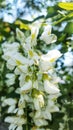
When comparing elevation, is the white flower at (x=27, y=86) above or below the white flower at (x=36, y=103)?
above

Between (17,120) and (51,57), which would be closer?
(51,57)

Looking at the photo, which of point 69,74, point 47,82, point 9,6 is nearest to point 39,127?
point 47,82

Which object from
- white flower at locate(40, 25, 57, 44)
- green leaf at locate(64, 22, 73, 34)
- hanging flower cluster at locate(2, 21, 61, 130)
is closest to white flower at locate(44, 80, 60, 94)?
hanging flower cluster at locate(2, 21, 61, 130)

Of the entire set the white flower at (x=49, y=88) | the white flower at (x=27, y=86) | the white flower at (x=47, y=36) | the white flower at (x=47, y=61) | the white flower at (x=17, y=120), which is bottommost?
the white flower at (x=17, y=120)

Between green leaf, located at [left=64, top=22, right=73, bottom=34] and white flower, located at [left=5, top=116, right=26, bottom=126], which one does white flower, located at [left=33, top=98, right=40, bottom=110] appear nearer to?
white flower, located at [left=5, top=116, right=26, bottom=126]

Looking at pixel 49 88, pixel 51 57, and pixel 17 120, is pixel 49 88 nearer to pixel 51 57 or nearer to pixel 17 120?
pixel 51 57

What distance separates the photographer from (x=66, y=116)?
80.7 inches

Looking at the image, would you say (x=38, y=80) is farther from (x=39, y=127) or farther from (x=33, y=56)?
(x=39, y=127)

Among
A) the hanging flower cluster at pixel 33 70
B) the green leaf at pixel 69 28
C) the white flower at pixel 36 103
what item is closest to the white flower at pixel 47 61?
the hanging flower cluster at pixel 33 70

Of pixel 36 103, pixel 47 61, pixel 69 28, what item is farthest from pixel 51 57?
pixel 69 28

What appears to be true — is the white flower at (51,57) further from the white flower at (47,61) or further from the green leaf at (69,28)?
the green leaf at (69,28)

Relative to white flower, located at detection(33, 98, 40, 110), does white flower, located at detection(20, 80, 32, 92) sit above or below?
above

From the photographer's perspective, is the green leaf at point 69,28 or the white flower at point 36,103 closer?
the white flower at point 36,103

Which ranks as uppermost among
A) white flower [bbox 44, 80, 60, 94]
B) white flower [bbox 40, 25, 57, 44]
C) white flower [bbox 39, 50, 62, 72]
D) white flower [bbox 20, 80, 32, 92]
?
white flower [bbox 40, 25, 57, 44]
